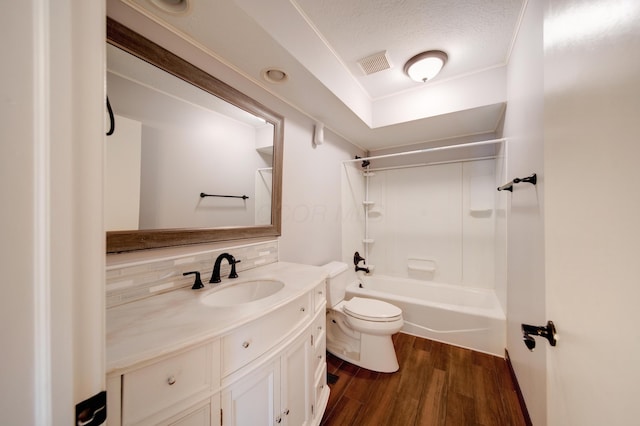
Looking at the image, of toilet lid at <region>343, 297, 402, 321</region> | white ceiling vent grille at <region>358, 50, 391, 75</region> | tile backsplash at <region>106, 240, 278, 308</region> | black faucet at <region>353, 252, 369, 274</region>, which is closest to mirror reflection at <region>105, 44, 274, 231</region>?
tile backsplash at <region>106, 240, 278, 308</region>

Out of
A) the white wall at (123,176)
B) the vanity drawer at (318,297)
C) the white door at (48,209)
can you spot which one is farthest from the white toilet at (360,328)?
the white door at (48,209)

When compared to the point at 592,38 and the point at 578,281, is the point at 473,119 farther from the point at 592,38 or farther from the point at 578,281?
the point at 578,281

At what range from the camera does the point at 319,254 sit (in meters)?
2.24

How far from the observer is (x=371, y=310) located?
6.30ft

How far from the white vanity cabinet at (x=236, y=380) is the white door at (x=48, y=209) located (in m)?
0.33

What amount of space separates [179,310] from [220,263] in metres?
0.41

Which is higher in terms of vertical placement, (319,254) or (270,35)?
(270,35)

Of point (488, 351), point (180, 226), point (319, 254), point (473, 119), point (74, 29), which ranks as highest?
point (473, 119)

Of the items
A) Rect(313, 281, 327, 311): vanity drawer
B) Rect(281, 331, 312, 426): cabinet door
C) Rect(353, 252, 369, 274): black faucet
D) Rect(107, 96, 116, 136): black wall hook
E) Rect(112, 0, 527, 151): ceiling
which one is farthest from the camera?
Rect(353, 252, 369, 274): black faucet

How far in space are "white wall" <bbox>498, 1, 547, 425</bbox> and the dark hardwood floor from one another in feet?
0.65

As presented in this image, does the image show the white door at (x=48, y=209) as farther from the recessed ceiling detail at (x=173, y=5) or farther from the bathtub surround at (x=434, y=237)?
the bathtub surround at (x=434, y=237)

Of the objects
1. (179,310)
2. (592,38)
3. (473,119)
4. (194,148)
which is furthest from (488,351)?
(194,148)

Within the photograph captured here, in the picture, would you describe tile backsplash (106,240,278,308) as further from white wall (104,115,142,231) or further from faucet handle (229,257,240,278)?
white wall (104,115,142,231)

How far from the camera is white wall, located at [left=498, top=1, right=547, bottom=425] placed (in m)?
1.09
